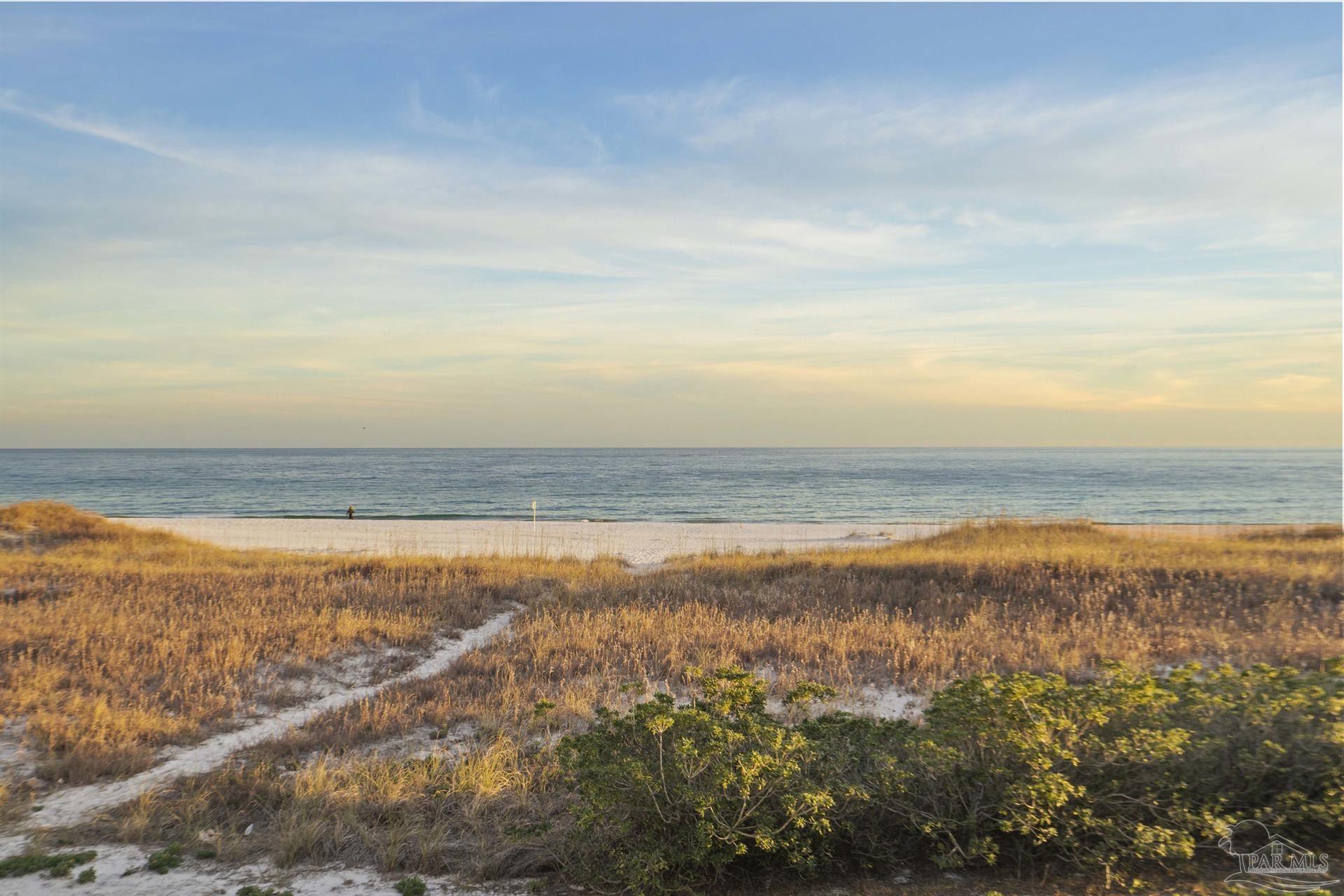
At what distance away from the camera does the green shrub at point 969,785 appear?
4.60 metres

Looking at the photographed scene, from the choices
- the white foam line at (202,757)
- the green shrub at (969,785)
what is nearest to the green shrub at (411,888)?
the green shrub at (969,785)

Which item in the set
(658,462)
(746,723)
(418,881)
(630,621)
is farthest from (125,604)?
(658,462)

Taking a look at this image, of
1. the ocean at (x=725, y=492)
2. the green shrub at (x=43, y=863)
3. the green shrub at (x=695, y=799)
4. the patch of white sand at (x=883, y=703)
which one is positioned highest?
the green shrub at (x=695, y=799)

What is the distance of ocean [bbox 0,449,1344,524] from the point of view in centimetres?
4875

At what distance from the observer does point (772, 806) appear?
487cm

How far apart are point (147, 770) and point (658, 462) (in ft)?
400

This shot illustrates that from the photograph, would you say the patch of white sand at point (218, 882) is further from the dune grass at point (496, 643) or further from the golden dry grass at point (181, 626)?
the golden dry grass at point (181, 626)

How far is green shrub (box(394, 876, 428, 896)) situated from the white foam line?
3145mm

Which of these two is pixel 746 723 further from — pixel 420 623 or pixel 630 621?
pixel 420 623

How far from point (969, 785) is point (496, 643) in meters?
8.00

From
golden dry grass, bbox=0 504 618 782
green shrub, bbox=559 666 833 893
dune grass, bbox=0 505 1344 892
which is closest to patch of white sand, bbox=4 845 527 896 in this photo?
dune grass, bbox=0 505 1344 892

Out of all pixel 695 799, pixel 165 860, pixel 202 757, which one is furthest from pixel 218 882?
pixel 695 799

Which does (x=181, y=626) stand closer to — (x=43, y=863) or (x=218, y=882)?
(x=43, y=863)

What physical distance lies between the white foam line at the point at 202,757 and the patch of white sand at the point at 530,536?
443 inches
